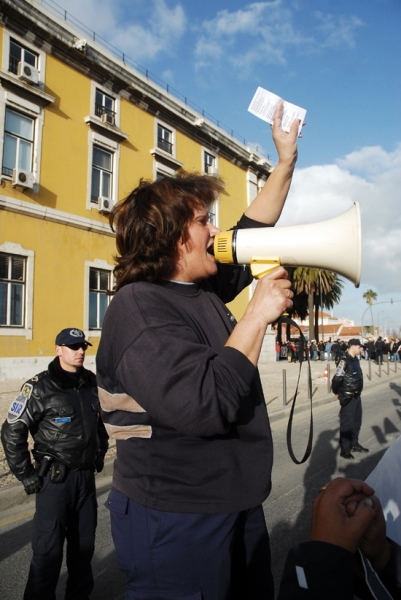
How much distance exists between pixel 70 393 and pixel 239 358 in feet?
7.54

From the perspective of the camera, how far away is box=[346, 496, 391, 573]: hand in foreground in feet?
3.50

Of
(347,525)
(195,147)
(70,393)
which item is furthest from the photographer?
(195,147)

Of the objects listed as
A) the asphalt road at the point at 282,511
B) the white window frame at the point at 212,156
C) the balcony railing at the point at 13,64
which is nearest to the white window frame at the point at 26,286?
the balcony railing at the point at 13,64

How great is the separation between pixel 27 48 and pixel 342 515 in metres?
17.4

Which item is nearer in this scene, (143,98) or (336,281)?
(143,98)

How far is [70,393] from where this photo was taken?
10.7ft

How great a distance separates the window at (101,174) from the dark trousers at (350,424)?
1307cm

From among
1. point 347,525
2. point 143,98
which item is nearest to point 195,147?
point 143,98

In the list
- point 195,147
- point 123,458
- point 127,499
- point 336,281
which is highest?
point 195,147

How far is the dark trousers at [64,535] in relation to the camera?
2721 mm

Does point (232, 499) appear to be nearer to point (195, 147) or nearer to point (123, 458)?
point (123, 458)

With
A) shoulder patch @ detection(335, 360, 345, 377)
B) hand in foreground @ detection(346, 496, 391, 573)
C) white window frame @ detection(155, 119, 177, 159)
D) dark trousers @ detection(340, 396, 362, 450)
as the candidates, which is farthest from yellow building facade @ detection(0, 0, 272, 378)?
hand in foreground @ detection(346, 496, 391, 573)

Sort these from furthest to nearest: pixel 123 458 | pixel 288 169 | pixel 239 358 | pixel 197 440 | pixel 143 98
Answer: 1. pixel 143 98
2. pixel 288 169
3. pixel 123 458
4. pixel 197 440
5. pixel 239 358

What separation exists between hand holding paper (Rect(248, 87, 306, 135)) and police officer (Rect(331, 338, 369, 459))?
17.9ft
